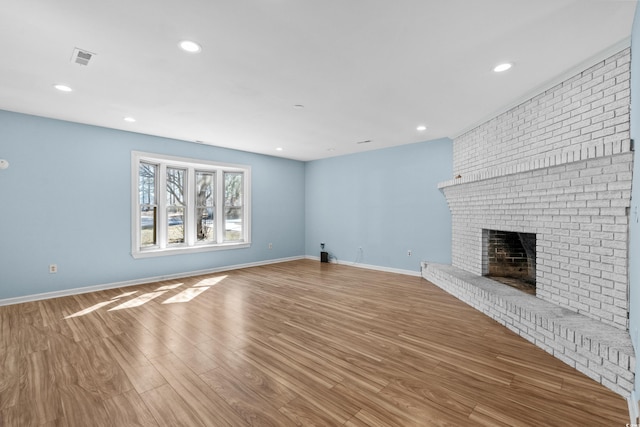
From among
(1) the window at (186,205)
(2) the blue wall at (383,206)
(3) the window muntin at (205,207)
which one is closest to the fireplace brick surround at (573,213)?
(2) the blue wall at (383,206)

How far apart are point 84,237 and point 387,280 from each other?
5.02 meters

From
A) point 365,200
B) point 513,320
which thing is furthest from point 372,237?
point 513,320

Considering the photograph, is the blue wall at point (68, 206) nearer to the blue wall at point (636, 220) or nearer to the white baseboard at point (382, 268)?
the white baseboard at point (382, 268)

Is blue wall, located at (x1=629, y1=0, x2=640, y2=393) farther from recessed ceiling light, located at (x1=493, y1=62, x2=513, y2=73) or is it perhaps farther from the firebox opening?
the firebox opening

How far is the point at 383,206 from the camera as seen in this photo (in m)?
6.08

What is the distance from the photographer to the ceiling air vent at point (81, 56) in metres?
2.38

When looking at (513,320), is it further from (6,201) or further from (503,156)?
(6,201)

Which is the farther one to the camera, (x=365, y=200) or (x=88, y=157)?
(x=365, y=200)

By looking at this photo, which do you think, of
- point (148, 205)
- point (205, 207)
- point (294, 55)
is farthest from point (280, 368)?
point (205, 207)

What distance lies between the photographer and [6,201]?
149 inches

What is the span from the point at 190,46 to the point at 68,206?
3.57 m

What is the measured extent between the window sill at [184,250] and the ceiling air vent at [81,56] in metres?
3.21

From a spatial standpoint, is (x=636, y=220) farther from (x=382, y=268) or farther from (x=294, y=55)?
(x=382, y=268)

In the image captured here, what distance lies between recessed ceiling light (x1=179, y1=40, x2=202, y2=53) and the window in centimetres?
325
